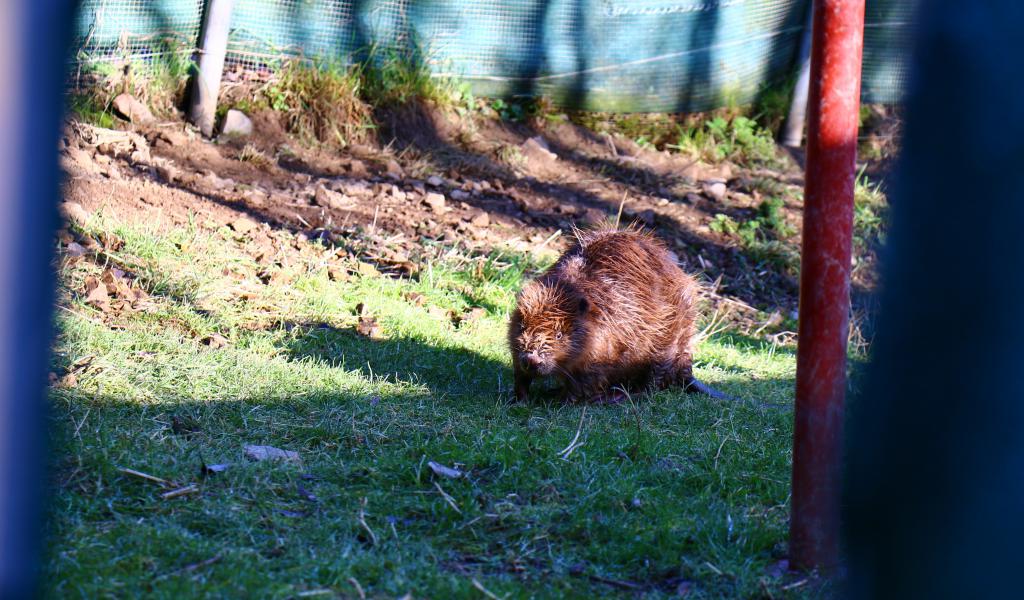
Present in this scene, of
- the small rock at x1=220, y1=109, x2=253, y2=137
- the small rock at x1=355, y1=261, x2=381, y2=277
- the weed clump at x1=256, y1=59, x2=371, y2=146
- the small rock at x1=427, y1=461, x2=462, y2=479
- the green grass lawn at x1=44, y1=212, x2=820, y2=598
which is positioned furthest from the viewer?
the weed clump at x1=256, y1=59, x2=371, y2=146

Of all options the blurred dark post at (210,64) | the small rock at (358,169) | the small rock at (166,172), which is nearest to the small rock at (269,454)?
the small rock at (166,172)

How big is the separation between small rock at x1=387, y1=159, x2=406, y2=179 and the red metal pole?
5608mm

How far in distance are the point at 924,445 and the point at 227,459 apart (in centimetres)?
255

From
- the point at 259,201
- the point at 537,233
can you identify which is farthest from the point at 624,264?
the point at 259,201

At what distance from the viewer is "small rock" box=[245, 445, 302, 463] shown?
3349mm

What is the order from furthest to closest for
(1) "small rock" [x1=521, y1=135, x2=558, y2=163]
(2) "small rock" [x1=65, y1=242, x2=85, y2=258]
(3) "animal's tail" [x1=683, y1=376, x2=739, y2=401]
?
(1) "small rock" [x1=521, y1=135, x2=558, y2=163], (2) "small rock" [x1=65, y1=242, x2=85, y2=258], (3) "animal's tail" [x1=683, y1=376, x2=739, y2=401]

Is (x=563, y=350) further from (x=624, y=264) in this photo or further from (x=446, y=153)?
(x=446, y=153)

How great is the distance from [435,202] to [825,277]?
5.20m

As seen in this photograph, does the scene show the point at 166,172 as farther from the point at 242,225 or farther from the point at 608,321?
the point at 608,321

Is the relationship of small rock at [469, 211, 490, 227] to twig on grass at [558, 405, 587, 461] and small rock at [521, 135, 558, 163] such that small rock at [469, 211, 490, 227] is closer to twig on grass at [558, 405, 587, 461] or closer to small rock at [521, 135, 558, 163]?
small rock at [521, 135, 558, 163]

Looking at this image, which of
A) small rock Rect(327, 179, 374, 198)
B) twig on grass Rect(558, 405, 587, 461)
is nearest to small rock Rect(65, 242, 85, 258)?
small rock Rect(327, 179, 374, 198)

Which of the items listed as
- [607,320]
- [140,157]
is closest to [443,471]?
[607,320]

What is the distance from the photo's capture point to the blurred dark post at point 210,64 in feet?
24.2

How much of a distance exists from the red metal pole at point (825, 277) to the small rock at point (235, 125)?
6.06 meters
